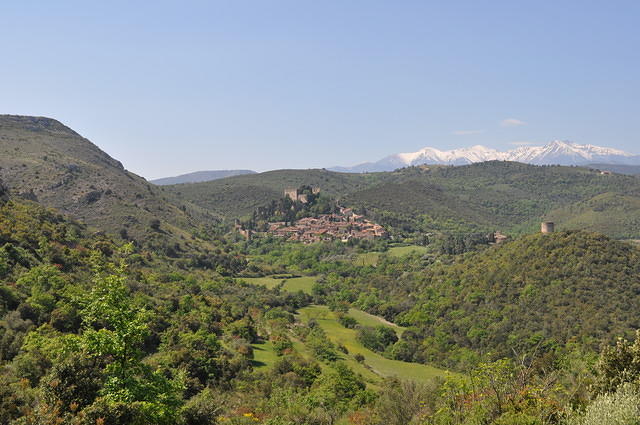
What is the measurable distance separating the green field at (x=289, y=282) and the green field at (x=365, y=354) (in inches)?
355

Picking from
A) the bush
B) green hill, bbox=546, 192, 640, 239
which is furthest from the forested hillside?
the bush

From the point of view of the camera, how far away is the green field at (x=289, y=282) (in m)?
68.4

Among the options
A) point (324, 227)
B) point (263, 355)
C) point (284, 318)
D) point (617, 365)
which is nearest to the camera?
point (617, 365)

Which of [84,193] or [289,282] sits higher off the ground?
[84,193]

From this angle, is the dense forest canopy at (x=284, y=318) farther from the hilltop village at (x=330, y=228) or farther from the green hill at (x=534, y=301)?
the hilltop village at (x=330, y=228)

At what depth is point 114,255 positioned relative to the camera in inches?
1598

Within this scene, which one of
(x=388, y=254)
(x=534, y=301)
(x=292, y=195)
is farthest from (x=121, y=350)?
(x=292, y=195)

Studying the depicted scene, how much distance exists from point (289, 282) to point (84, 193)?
112ft

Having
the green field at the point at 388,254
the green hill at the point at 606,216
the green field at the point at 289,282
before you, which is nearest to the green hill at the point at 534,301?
the green field at the point at 289,282

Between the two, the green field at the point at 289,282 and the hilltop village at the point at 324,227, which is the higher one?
the hilltop village at the point at 324,227

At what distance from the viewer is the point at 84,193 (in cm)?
7125

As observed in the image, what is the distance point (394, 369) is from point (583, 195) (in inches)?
6297

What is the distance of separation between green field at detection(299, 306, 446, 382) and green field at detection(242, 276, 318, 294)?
9.01 metres

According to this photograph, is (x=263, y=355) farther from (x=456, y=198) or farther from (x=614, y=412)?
(x=456, y=198)
